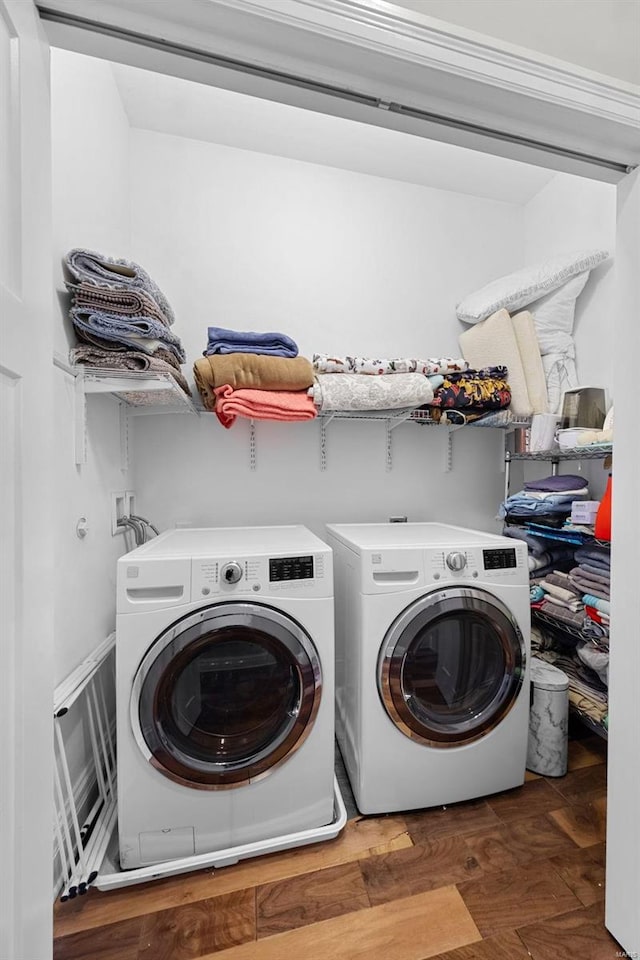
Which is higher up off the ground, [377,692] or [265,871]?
[377,692]

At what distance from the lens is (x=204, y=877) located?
4.12 feet

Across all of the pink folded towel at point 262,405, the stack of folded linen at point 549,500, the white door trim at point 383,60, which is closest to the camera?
the white door trim at point 383,60

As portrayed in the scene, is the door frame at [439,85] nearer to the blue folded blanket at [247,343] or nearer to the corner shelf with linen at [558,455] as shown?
the corner shelf with linen at [558,455]

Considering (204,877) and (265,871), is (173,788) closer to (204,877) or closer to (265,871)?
(204,877)

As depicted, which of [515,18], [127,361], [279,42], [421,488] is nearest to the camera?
[279,42]

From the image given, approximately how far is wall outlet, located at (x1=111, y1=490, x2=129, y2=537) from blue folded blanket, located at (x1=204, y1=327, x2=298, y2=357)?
696mm

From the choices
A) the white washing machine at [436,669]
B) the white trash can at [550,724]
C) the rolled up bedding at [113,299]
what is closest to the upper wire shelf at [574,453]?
the white washing machine at [436,669]

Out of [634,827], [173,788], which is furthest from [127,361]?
[634,827]

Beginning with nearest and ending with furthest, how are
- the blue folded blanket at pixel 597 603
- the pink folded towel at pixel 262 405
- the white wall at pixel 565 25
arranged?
the white wall at pixel 565 25
the blue folded blanket at pixel 597 603
the pink folded towel at pixel 262 405

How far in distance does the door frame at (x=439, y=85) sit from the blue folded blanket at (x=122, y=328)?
27.5 inches

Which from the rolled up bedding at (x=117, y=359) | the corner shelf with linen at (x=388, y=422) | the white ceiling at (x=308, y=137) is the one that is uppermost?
the white ceiling at (x=308, y=137)

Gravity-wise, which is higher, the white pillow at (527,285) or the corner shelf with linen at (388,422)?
the white pillow at (527,285)

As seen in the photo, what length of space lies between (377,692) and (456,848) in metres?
0.52

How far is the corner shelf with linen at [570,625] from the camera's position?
1658 mm
